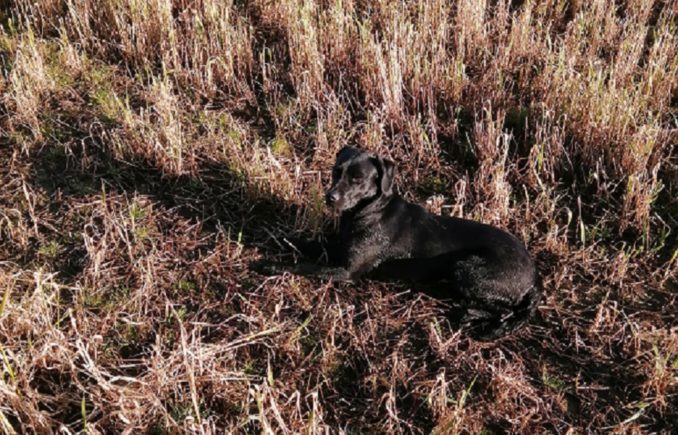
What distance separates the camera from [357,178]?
176 inches

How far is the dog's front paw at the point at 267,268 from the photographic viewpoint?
4.68m

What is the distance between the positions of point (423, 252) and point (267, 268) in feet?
4.08

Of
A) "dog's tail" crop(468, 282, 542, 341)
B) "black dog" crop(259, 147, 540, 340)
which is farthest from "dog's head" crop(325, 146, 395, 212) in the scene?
"dog's tail" crop(468, 282, 542, 341)

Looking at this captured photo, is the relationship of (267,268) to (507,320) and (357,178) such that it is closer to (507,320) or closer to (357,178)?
(357,178)

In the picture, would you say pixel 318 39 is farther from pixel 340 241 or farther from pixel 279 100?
pixel 340 241

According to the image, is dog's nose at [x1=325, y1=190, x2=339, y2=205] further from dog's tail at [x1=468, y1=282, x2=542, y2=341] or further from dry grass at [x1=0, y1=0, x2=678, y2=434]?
→ dog's tail at [x1=468, y1=282, x2=542, y2=341]

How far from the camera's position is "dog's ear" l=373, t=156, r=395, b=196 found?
451 cm

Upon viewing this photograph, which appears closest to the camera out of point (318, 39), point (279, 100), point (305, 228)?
point (305, 228)

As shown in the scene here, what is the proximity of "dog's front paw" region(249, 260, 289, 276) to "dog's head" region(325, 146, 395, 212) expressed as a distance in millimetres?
668

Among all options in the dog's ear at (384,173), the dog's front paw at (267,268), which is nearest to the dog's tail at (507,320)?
the dog's ear at (384,173)

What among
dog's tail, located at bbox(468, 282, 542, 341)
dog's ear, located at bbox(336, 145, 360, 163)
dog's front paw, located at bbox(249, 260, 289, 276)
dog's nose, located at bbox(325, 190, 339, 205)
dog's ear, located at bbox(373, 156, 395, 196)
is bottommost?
dog's tail, located at bbox(468, 282, 542, 341)

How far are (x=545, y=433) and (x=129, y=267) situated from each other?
3221mm

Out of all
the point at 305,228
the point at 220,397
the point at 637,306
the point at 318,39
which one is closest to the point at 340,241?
the point at 305,228

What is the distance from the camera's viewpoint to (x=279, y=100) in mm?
6391
